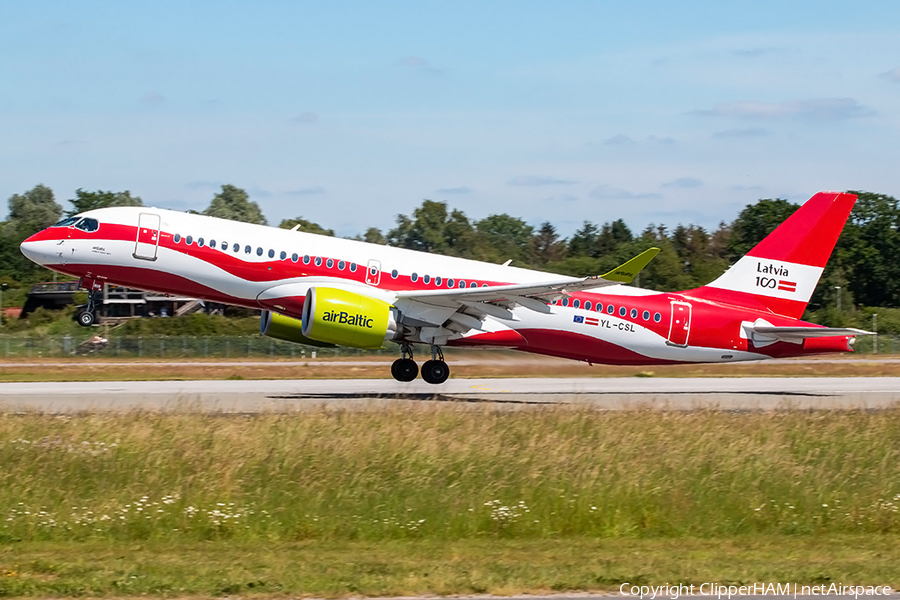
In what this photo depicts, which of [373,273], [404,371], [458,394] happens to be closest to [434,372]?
[458,394]

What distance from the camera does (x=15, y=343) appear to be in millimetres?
53875

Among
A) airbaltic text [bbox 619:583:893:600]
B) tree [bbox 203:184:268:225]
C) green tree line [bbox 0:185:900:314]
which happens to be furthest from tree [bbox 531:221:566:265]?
airbaltic text [bbox 619:583:893:600]

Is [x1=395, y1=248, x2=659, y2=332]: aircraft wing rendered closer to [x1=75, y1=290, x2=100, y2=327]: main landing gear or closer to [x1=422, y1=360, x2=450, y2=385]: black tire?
[x1=422, y1=360, x2=450, y2=385]: black tire

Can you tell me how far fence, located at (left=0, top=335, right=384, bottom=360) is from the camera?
172ft

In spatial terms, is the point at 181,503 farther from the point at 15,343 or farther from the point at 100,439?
the point at 15,343

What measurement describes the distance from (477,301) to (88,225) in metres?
10.3

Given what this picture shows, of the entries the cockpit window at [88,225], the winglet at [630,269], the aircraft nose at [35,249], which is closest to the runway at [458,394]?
the winglet at [630,269]

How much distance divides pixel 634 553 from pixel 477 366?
1108 inches

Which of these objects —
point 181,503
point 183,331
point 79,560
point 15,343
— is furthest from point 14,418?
point 183,331

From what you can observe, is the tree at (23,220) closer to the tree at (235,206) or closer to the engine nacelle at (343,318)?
the tree at (235,206)

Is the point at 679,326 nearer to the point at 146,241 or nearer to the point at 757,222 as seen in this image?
the point at 146,241

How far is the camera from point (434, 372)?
27.7 metres

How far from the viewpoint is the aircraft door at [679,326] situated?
29.1 m

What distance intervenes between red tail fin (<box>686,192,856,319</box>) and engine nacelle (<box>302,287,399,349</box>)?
10141 millimetres
